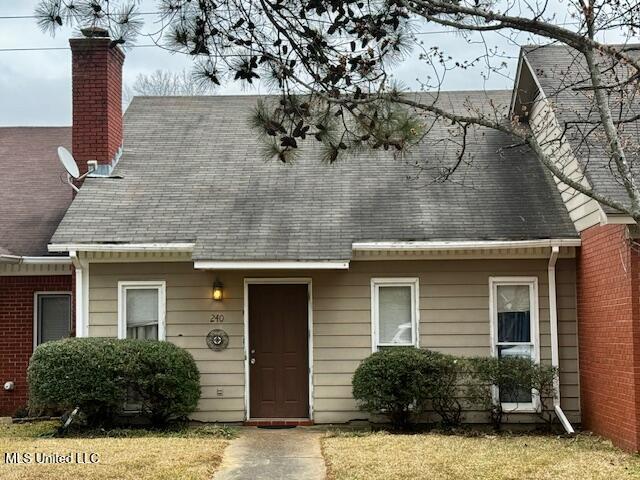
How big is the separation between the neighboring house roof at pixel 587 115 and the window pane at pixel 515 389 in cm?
286

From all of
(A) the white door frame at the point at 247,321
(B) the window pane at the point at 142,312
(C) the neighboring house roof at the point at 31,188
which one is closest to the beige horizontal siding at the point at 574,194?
(A) the white door frame at the point at 247,321

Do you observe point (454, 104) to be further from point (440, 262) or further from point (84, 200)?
point (84, 200)

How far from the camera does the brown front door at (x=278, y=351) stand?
12.5 meters

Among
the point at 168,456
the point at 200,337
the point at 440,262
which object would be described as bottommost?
the point at 168,456

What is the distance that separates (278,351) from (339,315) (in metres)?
1.03

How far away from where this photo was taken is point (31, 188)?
617 inches

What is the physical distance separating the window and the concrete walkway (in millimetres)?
4028

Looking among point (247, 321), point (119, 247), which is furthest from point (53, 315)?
point (247, 321)

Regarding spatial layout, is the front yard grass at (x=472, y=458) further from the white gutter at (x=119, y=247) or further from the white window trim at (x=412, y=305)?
the white gutter at (x=119, y=247)

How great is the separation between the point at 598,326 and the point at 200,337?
531 centimetres

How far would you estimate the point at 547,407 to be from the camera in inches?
475

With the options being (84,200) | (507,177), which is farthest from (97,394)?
(507,177)
